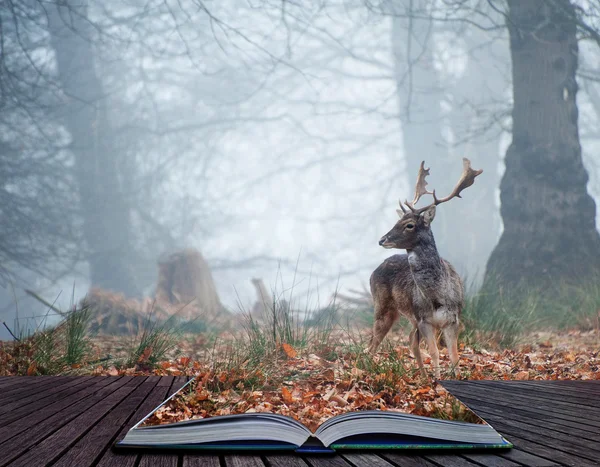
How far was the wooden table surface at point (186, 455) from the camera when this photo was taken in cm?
140

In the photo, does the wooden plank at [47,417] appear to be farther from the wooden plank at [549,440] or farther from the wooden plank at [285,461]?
the wooden plank at [549,440]

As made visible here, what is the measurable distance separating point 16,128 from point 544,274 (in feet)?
30.4

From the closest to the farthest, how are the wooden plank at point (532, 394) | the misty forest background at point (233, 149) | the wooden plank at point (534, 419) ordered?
the wooden plank at point (534, 419), the wooden plank at point (532, 394), the misty forest background at point (233, 149)

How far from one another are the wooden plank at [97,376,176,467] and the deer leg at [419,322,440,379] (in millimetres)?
1228

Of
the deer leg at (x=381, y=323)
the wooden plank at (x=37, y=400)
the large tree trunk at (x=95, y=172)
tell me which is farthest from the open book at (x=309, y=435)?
the large tree trunk at (x=95, y=172)

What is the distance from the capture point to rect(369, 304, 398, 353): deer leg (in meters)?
2.95

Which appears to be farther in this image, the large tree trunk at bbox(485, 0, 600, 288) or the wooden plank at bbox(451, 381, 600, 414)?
the large tree trunk at bbox(485, 0, 600, 288)

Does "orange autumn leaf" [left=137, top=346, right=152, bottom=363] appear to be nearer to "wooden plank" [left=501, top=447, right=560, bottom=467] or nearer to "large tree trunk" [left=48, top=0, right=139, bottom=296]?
"wooden plank" [left=501, top=447, right=560, bottom=467]

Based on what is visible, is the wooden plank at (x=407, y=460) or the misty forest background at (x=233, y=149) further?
the misty forest background at (x=233, y=149)

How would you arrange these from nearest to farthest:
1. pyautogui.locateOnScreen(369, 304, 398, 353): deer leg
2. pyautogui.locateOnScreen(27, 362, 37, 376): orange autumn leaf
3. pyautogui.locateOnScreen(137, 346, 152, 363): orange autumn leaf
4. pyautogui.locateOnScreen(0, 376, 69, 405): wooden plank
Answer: pyautogui.locateOnScreen(0, 376, 69, 405): wooden plank < pyautogui.locateOnScreen(369, 304, 398, 353): deer leg < pyautogui.locateOnScreen(27, 362, 37, 376): orange autumn leaf < pyautogui.locateOnScreen(137, 346, 152, 363): orange autumn leaf

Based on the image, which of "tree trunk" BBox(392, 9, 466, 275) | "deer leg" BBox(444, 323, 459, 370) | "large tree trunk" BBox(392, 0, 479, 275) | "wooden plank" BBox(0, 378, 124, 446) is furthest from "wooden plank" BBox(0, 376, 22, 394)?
"large tree trunk" BBox(392, 0, 479, 275)

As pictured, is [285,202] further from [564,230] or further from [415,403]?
[415,403]

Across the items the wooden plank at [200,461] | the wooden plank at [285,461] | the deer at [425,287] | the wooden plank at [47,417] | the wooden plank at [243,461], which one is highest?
the deer at [425,287]

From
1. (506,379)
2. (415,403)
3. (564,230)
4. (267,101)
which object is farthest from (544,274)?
(267,101)
